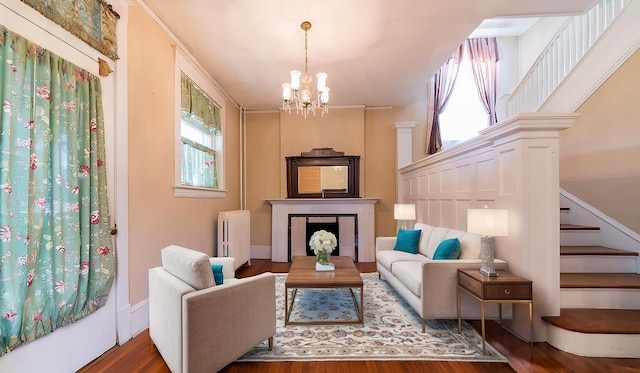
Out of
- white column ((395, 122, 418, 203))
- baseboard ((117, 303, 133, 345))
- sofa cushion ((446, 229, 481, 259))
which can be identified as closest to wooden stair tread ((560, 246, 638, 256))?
sofa cushion ((446, 229, 481, 259))

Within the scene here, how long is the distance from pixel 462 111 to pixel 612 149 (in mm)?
2566

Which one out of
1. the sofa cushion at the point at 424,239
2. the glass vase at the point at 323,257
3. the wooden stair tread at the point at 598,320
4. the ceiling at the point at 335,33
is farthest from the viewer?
the sofa cushion at the point at 424,239

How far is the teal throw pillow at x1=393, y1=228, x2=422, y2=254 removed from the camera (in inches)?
145

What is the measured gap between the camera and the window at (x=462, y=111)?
529 centimetres

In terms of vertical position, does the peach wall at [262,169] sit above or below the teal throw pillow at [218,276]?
above

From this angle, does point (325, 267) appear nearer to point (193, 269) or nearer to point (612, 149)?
point (193, 269)

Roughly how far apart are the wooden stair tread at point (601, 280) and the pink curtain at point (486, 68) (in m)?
3.31

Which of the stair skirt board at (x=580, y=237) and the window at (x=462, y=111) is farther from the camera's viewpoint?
the window at (x=462, y=111)

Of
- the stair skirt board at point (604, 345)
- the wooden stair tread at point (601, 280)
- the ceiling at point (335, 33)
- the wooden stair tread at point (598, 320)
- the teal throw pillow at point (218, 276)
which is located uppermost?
the ceiling at point (335, 33)

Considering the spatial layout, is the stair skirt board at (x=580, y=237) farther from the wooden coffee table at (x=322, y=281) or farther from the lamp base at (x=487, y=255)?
the wooden coffee table at (x=322, y=281)

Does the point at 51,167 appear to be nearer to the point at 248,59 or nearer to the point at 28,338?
the point at 28,338

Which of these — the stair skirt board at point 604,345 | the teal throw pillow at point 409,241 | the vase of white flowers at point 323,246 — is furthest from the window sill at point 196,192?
the stair skirt board at point 604,345

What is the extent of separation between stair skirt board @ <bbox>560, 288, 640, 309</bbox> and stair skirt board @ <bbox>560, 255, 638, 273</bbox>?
1.30 ft

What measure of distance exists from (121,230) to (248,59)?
2571 millimetres
